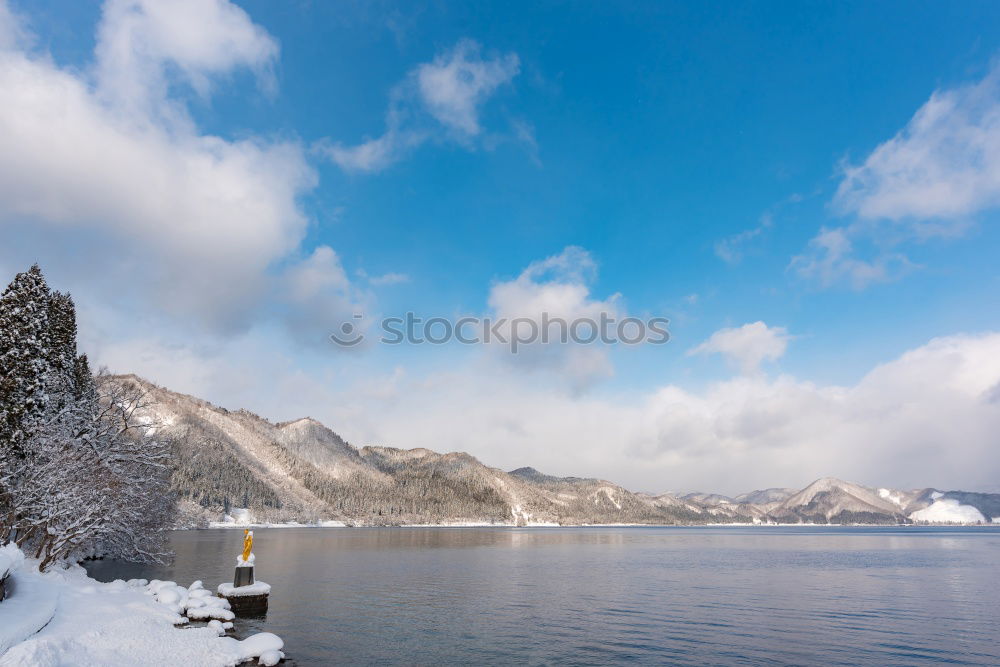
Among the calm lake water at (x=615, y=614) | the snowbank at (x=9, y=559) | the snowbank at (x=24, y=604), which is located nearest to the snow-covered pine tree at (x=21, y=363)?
the snowbank at (x=24, y=604)

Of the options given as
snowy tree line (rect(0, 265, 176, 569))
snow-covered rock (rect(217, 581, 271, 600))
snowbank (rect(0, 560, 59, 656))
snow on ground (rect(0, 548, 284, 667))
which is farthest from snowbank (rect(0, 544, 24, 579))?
snow-covered rock (rect(217, 581, 271, 600))

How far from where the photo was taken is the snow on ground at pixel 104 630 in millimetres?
18781

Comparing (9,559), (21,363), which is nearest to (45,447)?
(21,363)

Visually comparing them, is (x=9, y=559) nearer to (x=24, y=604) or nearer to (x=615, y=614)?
(x=24, y=604)

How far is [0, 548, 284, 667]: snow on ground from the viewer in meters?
18.8

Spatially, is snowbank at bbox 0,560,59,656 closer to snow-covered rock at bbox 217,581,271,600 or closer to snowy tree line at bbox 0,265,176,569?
snowy tree line at bbox 0,265,176,569

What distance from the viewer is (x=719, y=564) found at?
284 feet

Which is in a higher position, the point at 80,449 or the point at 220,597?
the point at 80,449

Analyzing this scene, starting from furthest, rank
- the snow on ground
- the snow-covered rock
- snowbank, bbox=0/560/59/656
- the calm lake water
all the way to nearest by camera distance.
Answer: the snow-covered rock < the calm lake water < snowbank, bbox=0/560/59/656 < the snow on ground

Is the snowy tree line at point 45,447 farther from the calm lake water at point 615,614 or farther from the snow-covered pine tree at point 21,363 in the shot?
the calm lake water at point 615,614

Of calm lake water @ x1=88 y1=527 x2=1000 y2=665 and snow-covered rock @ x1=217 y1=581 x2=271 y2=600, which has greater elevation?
snow-covered rock @ x1=217 y1=581 x2=271 y2=600

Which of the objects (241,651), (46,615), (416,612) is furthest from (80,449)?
(416,612)

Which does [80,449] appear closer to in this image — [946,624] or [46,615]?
[46,615]

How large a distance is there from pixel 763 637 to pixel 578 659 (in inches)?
541
